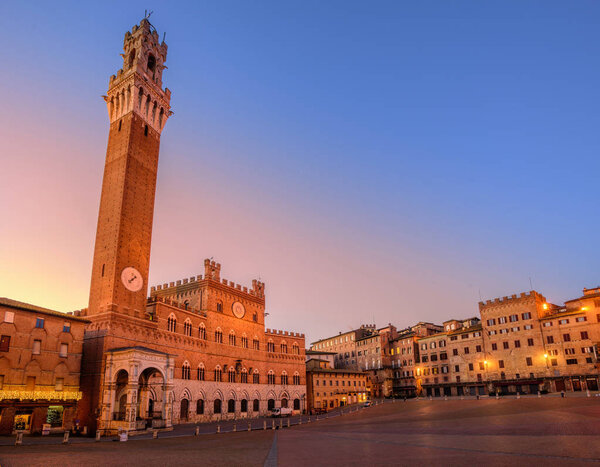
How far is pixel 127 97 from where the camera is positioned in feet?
164

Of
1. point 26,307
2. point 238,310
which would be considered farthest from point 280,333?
point 26,307

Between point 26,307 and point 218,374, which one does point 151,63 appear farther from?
point 218,374

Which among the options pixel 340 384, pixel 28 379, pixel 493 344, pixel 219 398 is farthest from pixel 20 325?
pixel 493 344

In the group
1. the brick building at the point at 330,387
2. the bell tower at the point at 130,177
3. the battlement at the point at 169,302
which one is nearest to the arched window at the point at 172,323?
the battlement at the point at 169,302

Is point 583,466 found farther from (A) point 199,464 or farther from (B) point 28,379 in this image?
(B) point 28,379

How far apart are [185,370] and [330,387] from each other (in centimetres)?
3467

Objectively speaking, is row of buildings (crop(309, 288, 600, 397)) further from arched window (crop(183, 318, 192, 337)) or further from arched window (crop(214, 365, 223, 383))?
arched window (crop(183, 318, 192, 337))

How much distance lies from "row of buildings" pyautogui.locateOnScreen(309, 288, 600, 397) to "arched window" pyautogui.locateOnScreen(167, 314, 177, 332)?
53107 millimetres

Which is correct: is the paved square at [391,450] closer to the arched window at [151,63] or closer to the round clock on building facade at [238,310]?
the round clock on building facade at [238,310]

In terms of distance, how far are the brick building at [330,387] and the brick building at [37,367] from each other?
40.0 metres

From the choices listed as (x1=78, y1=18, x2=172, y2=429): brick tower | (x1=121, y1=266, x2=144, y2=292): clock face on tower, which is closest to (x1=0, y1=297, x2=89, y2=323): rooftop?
(x1=78, y1=18, x2=172, y2=429): brick tower

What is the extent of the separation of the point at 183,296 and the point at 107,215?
55.5 ft

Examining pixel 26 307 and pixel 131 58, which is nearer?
pixel 26 307

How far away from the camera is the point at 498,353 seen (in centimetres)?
7125
